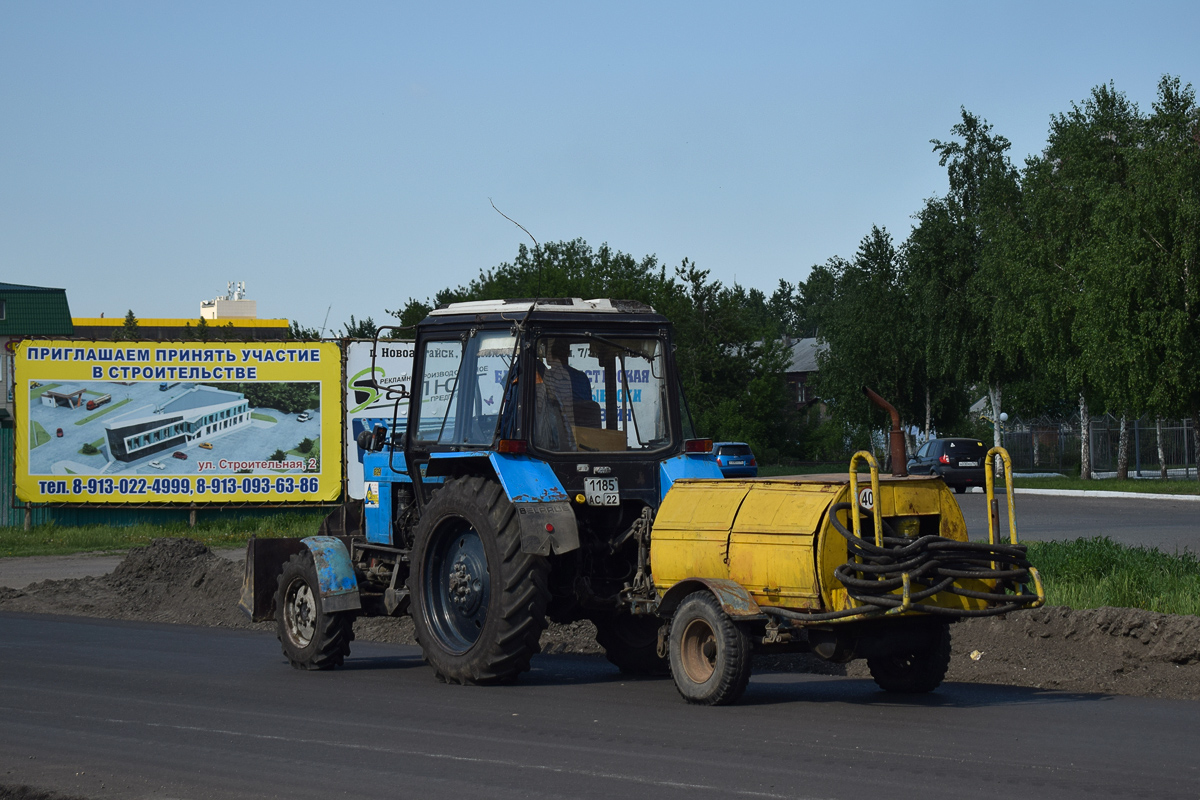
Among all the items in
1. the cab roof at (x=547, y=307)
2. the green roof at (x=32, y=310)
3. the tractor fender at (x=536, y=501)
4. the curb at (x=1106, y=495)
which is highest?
the green roof at (x=32, y=310)

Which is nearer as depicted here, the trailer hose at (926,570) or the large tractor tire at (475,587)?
the trailer hose at (926,570)

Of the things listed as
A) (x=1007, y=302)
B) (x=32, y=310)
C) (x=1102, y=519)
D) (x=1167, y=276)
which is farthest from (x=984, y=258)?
(x=32, y=310)

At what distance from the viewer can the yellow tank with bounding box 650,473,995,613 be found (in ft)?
27.2

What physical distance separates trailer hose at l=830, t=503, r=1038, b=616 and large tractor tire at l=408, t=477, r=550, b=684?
2.33 m

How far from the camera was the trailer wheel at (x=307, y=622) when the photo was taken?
1098cm

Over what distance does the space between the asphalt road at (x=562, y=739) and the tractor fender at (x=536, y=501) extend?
1.07 metres

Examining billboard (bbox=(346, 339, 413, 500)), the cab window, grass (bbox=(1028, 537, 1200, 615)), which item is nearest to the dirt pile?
grass (bbox=(1028, 537, 1200, 615))

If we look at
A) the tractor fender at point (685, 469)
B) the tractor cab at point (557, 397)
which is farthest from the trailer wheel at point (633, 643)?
the tractor fender at point (685, 469)

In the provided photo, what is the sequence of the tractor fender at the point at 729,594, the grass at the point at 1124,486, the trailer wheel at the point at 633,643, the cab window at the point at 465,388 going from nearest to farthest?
the tractor fender at the point at 729,594, the cab window at the point at 465,388, the trailer wheel at the point at 633,643, the grass at the point at 1124,486

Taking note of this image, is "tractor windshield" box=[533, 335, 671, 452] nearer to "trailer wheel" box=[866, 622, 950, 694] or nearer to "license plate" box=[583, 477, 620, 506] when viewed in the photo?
"license plate" box=[583, 477, 620, 506]

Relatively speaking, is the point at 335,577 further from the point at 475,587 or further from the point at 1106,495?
the point at 1106,495

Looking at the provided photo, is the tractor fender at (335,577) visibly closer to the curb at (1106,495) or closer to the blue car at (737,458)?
the curb at (1106,495)

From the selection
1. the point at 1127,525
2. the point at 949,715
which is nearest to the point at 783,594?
the point at 949,715

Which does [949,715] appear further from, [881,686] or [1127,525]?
[1127,525]
